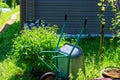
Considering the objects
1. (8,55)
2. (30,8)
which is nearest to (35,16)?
(30,8)

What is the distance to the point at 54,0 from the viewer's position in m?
13.0

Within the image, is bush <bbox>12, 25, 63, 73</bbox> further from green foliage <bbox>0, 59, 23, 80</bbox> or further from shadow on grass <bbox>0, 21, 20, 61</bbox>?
shadow on grass <bbox>0, 21, 20, 61</bbox>

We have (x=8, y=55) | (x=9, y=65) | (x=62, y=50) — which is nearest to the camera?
(x=62, y=50)

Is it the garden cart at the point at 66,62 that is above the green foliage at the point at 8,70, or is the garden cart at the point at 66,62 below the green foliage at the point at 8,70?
above

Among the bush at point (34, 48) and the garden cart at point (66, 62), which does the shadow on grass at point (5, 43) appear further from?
the garden cart at point (66, 62)

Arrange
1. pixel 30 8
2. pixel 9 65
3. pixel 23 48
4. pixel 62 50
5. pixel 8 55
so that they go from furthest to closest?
pixel 30 8
pixel 8 55
pixel 9 65
pixel 23 48
pixel 62 50

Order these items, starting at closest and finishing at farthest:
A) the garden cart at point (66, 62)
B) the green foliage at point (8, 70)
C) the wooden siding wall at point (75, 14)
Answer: the garden cart at point (66, 62) < the green foliage at point (8, 70) < the wooden siding wall at point (75, 14)

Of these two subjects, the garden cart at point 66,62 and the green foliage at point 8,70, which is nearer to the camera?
the garden cart at point 66,62

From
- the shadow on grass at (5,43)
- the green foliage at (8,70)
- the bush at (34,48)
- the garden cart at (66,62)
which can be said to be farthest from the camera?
the shadow on grass at (5,43)

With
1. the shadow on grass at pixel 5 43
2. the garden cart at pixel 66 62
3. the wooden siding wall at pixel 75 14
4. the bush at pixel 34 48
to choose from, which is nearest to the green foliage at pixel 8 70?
the bush at pixel 34 48

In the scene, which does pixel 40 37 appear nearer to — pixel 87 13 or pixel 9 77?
pixel 9 77

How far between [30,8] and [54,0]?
2.88 feet

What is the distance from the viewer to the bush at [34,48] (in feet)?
24.9

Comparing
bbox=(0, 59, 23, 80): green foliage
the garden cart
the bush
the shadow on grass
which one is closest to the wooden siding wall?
the shadow on grass
